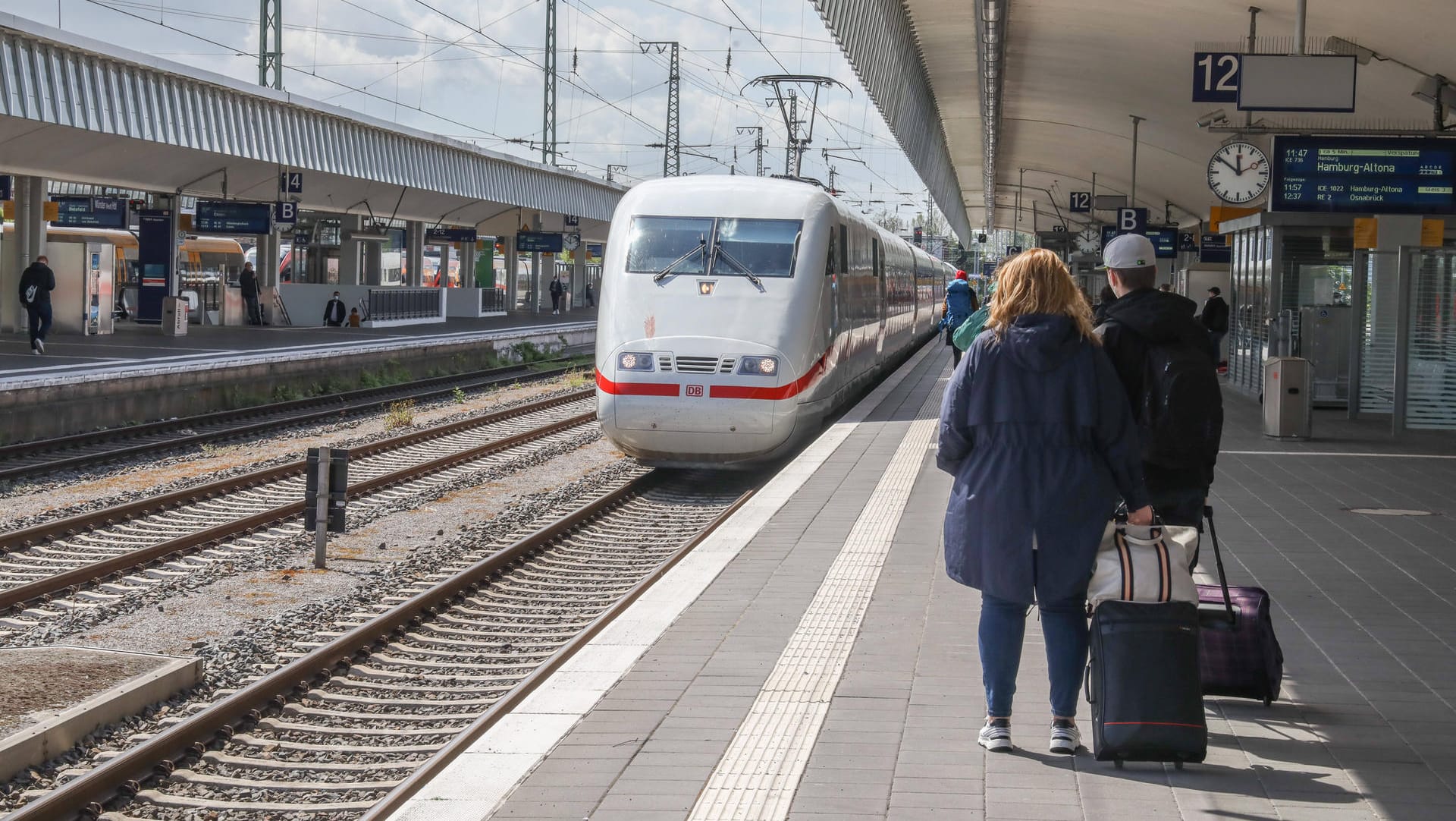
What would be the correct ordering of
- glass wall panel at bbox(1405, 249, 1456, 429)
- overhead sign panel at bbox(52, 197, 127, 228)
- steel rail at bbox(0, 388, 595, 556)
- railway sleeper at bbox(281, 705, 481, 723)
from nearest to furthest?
1. railway sleeper at bbox(281, 705, 481, 723)
2. steel rail at bbox(0, 388, 595, 556)
3. glass wall panel at bbox(1405, 249, 1456, 429)
4. overhead sign panel at bbox(52, 197, 127, 228)

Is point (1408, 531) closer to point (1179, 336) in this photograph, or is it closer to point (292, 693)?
point (1179, 336)

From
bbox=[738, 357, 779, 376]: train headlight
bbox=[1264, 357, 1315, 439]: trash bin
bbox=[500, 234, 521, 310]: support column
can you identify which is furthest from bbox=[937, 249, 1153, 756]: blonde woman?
bbox=[500, 234, 521, 310]: support column

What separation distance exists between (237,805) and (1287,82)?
35.6ft

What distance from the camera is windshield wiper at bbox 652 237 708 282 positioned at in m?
13.6

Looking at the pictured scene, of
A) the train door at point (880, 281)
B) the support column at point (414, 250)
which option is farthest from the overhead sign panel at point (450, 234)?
the train door at point (880, 281)

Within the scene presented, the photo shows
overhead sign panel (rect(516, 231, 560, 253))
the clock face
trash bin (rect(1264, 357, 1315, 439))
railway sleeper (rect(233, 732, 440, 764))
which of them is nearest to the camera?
railway sleeper (rect(233, 732, 440, 764))

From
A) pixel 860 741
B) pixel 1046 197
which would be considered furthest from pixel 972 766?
pixel 1046 197

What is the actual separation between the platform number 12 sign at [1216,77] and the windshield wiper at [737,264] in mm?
4402

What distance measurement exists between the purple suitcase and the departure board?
1066cm

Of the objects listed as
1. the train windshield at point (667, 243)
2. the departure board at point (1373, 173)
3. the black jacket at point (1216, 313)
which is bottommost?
the black jacket at point (1216, 313)

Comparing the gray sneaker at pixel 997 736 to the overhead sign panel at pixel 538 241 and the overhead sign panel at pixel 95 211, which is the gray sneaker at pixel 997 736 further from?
the overhead sign panel at pixel 538 241

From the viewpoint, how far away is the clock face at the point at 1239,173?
17.0 m

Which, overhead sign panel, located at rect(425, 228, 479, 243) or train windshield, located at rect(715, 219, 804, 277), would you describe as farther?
overhead sign panel, located at rect(425, 228, 479, 243)

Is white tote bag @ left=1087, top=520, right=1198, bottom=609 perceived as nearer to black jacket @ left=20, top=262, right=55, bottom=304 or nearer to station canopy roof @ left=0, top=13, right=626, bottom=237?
station canopy roof @ left=0, top=13, right=626, bottom=237
